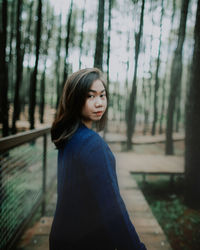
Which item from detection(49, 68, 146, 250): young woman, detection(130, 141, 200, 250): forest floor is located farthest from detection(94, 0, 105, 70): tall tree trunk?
detection(130, 141, 200, 250): forest floor

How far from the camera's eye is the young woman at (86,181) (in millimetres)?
907

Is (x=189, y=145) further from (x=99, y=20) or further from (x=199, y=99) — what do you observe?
(x=99, y=20)

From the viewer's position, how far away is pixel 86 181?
941 millimetres

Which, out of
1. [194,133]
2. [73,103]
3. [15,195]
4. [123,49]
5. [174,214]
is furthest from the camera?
[123,49]

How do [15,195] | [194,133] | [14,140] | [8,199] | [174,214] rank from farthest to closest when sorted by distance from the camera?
[174,214]
[194,133]
[15,195]
[8,199]
[14,140]

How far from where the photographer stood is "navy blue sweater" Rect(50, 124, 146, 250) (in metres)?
0.91

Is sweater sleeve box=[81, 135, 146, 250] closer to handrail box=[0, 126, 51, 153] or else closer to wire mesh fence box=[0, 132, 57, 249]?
handrail box=[0, 126, 51, 153]

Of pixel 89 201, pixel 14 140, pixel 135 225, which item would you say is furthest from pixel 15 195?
pixel 89 201

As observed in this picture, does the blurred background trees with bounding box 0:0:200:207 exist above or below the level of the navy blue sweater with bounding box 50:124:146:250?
above

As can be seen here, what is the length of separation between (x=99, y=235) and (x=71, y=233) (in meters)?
0.13

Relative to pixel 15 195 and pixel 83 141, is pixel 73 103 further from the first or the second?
pixel 15 195

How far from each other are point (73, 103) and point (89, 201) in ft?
1.53

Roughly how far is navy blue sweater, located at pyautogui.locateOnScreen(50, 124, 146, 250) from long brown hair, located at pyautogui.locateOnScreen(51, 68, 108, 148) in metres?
0.04

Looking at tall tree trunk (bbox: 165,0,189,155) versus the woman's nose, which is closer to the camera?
the woman's nose
